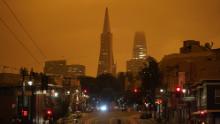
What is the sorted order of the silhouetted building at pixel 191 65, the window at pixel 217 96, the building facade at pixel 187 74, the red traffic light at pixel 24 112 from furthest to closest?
the silhouetted building at pixel 191 65 < the building facade at pixel 187 74 < the window at pixel 217 96 < the red traffic light at pixel 24 112

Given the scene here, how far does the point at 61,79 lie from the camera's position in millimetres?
186375

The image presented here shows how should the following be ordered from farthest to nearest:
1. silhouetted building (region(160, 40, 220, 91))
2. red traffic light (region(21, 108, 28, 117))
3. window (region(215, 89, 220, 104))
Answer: silhouetted building (region(160, 40, 220, 91)) → window (region(215, 89, 220, 104)) → red traffic light (region(21, 108, 28, 117))

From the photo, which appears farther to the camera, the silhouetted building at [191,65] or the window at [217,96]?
the silhouetted building at [191,65]

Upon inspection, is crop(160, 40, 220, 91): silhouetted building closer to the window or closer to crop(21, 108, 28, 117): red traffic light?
the window

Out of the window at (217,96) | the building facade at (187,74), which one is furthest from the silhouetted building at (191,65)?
the window at (217,96)

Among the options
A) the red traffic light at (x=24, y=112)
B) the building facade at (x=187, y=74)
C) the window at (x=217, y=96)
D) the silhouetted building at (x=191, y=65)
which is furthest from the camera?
the silhouetted building at (x=191, y=65)

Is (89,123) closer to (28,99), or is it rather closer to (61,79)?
(28,99)

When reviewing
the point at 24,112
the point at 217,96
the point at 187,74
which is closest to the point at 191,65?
the point at 187,74

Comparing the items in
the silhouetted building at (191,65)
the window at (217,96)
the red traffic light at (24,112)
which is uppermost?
the silhouetted building at (191,65)

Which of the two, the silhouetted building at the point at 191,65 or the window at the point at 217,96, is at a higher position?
the silhouetted building at the point at 191,65

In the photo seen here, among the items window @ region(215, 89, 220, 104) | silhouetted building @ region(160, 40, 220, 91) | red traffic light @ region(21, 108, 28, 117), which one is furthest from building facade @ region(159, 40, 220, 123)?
red traffic light @ region(21, 108, 28, 117)

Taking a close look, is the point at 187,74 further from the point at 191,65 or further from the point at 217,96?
the point at 217,96

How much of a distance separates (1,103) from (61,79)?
351 ft

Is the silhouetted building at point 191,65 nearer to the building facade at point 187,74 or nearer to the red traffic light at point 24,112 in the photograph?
the building facade at point 187,74
